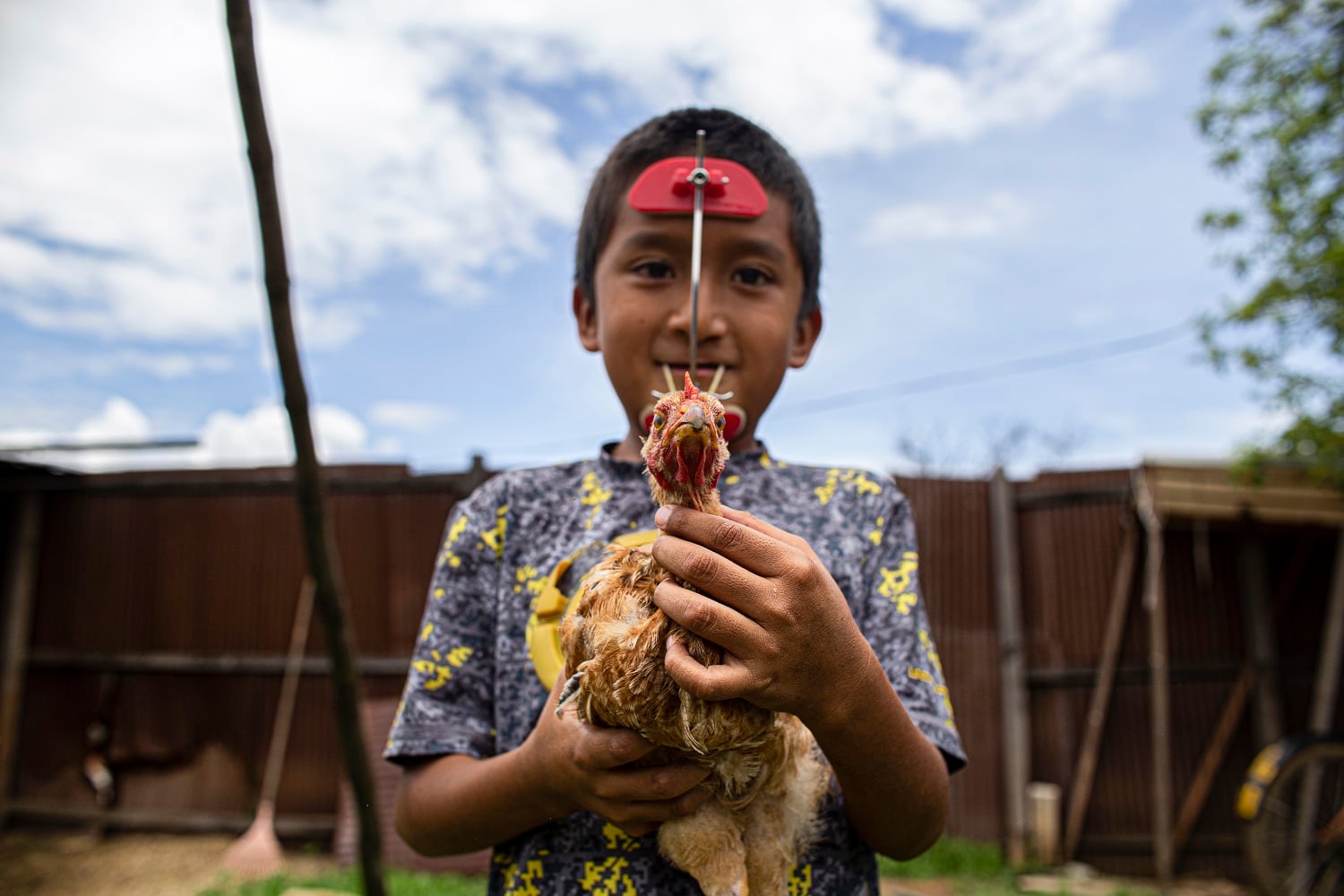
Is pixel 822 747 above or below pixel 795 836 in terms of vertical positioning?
above

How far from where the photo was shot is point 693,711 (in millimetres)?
1139

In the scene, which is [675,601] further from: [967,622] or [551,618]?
[967,622]

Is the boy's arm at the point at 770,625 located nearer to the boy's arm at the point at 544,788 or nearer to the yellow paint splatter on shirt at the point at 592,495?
the boy's arm at the point at 544,788

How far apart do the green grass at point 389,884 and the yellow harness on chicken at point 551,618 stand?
494 cm

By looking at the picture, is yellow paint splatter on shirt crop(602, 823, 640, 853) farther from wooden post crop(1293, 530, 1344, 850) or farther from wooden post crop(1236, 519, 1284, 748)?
wooden post crop(1236, 519, 1284, 748)

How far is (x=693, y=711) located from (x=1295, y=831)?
6.54 meters

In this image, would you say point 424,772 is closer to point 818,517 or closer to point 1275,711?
point 818,517

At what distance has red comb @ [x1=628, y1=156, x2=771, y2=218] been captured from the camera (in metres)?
1.52

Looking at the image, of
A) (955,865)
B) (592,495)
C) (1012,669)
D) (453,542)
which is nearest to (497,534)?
(453,542)

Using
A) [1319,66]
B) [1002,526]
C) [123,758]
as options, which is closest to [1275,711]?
[1002,526]

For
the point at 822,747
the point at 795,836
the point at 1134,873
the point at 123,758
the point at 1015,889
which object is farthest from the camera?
the point at 123,758

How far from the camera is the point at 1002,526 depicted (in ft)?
23.1

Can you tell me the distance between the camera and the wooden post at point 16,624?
7805mm

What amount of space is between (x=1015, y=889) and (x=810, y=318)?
587 centimetres
